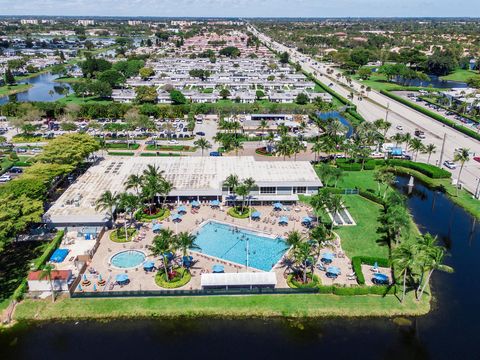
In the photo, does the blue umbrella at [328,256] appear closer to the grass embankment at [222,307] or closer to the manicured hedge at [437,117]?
the grass embankment at [222,307]

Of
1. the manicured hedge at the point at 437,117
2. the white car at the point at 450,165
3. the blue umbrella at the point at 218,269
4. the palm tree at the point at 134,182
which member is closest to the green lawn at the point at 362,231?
the blue umbrella at the point at 218,269

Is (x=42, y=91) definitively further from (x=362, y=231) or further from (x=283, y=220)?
(x=362, y=231)

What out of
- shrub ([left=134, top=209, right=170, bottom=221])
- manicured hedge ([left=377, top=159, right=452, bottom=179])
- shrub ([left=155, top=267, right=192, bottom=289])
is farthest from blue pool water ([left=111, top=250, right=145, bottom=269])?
manicured hedge ([left=377, top=159, right=452, bottom=179])

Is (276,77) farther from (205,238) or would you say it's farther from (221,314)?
(221,314)

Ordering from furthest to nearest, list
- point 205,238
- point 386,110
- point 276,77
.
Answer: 1. point 276,77
2. point 386,110
3. point 205,238

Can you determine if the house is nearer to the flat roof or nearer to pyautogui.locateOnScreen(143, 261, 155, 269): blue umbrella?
pyautogui.locateOnScreen(143, 261, 155, 269): blue umbrella

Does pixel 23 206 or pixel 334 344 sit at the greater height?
pixel 23 206

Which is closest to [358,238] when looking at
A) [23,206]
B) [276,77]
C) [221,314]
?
[221,314]
